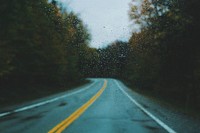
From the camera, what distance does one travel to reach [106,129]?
11734 mm

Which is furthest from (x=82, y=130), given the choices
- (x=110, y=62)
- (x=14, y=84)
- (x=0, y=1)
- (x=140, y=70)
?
(x=110, y=62)

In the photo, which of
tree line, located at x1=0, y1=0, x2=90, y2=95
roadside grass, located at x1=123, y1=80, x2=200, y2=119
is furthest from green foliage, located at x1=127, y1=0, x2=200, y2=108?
tree line, located at x1=0, y1=0, x2=90, y2=95

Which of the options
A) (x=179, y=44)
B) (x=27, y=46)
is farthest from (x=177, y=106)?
(x=27, y=46)

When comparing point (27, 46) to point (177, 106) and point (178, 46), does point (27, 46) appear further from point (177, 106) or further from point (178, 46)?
point (177, 106)

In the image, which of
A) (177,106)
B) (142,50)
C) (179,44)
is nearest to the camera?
(177,106)

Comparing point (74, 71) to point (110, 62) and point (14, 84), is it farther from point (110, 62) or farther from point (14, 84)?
point (110, 62)

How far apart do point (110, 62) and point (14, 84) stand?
10686 cm

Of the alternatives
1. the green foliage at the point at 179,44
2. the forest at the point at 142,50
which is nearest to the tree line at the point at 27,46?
the forest at the point at 142,50

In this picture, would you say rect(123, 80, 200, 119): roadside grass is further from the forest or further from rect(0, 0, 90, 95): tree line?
rect(0, 0, 90, 95): tree line

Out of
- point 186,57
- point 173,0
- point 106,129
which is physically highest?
point 173,0

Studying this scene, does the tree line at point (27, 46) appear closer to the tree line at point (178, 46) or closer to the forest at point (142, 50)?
the forest at point (142, 50)

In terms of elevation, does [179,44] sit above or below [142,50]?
below

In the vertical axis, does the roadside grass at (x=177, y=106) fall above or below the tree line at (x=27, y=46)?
below

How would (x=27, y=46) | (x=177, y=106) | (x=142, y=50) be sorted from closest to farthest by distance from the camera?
1. (x=177, y=106)
2. (x=27, y=46)
3. (x=142, y=50)
